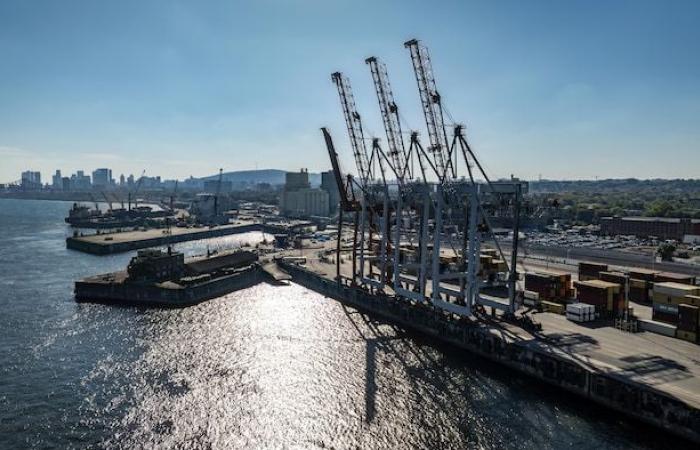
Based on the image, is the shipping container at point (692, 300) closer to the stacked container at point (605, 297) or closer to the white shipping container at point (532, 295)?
the stacked container at point (605, 297)

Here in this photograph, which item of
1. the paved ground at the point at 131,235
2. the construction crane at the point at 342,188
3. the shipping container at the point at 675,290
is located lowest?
the paved ground at the point at 131,235

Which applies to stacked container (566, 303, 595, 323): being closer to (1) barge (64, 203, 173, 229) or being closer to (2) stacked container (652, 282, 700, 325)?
(2) stacked container (652, 282, 700, 325)

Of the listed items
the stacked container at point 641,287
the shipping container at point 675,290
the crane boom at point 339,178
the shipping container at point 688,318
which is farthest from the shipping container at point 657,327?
the crane boom at point 339,178

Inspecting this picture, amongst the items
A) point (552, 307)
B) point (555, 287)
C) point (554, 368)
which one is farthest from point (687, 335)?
point (554, 368)

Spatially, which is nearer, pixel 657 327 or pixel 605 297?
pixel 657 327

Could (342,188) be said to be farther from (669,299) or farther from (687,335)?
(687,335)
